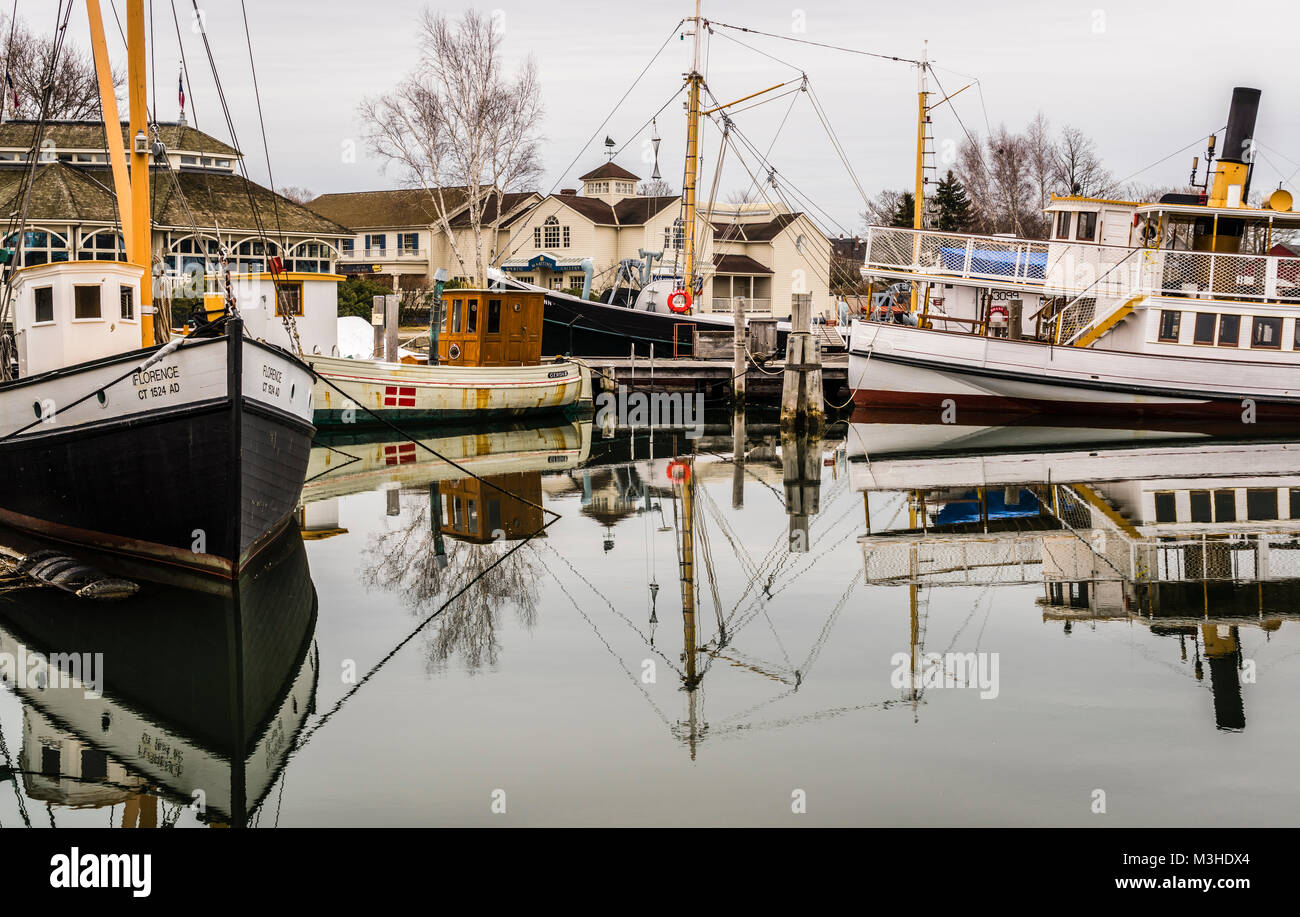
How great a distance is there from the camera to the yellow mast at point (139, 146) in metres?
15.4

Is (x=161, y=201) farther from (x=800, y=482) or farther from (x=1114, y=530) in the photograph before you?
(x=1114, y=530)

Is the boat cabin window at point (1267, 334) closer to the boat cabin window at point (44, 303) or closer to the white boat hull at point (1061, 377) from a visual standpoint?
the white boat hull at point (1061, 377)

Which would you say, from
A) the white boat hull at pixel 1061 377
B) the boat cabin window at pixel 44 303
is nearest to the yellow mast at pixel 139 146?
the boat cabin window at pixel 44 303

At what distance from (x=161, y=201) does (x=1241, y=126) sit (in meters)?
33.5

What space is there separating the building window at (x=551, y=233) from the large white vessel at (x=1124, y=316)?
34500 mm

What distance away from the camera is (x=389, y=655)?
10.8 m

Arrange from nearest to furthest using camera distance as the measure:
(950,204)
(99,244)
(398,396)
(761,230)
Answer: (398,396) → (99,244) → (950,204) → (761,230)

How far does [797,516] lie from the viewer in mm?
18156

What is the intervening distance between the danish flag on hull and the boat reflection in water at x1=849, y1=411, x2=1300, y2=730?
9226mm

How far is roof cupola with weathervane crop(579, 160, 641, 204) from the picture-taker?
72.2 meters

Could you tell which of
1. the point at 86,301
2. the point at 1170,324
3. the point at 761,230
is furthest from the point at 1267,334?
the point at 761,230

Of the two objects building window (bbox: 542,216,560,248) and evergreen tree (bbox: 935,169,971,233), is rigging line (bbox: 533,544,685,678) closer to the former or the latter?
evergreen tree (bbox: 935,169,971,233)

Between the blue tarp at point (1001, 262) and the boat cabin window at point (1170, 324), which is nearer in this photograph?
the boat cabin window at point (1170, 324)
